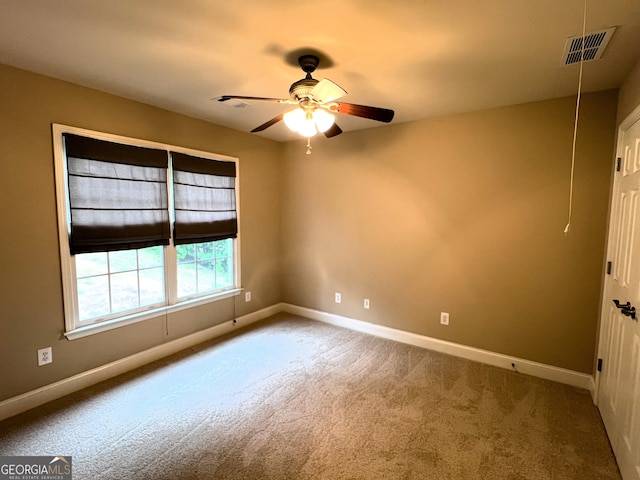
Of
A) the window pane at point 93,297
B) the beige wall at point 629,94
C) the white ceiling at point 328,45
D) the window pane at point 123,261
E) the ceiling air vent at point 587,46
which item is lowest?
the window pane at point 93,297

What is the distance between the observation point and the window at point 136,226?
2.54 m

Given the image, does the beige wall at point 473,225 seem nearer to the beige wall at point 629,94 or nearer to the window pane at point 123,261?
the beige wall at point 629,94

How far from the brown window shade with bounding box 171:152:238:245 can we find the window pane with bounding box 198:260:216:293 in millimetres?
331

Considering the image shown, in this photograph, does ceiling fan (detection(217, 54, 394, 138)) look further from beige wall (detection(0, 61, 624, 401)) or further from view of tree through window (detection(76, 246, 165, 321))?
view of tree through window (detection(76, 246, 165, 321))

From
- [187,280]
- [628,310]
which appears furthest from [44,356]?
[628,310]

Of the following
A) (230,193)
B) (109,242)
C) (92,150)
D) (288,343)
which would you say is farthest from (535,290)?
(92,150)

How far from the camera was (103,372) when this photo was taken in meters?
A: 2.76

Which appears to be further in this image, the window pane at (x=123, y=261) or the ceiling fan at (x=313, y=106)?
the window pane at (x=123, y=261)

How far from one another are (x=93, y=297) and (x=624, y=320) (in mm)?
4058

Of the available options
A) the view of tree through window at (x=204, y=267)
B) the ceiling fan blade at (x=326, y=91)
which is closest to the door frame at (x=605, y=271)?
the ceiling fan blade at (x=326, y=91)

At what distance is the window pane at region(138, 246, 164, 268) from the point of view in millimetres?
3076

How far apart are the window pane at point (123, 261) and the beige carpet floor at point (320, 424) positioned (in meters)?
0.99

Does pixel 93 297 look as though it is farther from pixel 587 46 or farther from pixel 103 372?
pixel 587 46

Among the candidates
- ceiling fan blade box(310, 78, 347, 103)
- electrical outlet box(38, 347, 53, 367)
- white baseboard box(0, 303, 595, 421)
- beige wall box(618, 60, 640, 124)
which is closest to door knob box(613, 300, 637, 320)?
white baseboard box(0, 303, 595, 421)
